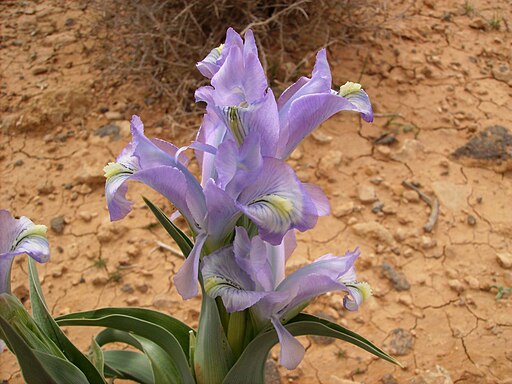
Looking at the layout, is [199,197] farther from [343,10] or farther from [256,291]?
[343,10]

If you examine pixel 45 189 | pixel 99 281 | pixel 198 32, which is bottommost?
pixel 99 281

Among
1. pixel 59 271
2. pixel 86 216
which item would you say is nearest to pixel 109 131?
pixel 86 216

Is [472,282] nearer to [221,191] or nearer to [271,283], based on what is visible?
[271,283]

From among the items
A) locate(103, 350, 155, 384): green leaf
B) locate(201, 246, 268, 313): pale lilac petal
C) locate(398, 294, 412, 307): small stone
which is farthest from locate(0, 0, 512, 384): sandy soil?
locate(201, 246, 268, 313): pale lilac petal

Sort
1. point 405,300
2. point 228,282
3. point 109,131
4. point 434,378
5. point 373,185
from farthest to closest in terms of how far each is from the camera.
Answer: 1. point 109,131
2. point 373,185
3. point 405,300
4. point 434,378
5. point 228,282

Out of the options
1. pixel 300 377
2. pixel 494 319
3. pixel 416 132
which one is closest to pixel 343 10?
pixel 416 132

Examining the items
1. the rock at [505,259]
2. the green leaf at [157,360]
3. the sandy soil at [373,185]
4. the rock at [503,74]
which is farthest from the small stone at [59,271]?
the rock at [503,74]
